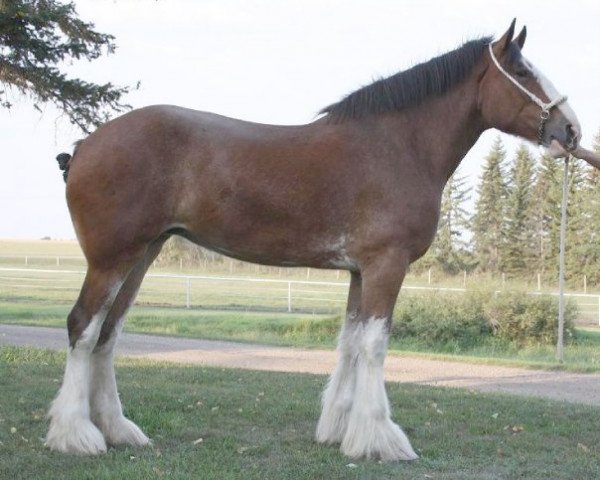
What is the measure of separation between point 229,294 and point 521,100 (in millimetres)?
32897

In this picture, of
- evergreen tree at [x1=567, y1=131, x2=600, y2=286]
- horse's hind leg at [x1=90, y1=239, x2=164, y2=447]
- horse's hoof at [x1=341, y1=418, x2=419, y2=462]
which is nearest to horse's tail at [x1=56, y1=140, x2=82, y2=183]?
horse's hind leg at [x1=90, y1=239, x2=164, y2=447]

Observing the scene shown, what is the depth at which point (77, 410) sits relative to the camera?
5137 mm

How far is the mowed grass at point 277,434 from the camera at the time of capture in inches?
193

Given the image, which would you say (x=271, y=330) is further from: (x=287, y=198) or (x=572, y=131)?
(x=572, y=131)

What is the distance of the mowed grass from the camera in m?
4.91

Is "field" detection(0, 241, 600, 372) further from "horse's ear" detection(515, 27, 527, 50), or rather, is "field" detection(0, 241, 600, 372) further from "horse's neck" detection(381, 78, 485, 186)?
"horse's ear" detection(515, 27, 527, 50)

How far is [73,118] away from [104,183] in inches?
248

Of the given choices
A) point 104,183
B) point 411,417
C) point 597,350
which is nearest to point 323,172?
point 104,183

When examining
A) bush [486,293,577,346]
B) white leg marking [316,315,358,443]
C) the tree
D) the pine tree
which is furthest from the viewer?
the pine tree

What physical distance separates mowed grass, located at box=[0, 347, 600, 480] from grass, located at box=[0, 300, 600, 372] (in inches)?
Result: 280

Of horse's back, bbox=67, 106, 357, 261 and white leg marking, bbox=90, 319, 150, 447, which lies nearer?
horse's back, bbox=67, 106, 357, 261

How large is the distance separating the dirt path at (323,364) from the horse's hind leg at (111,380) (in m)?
5.91

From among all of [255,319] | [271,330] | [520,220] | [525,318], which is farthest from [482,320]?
[520,220]

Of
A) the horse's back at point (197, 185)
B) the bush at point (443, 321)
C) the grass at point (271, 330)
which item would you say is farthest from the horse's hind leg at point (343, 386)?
the bush at point (443, 321)
